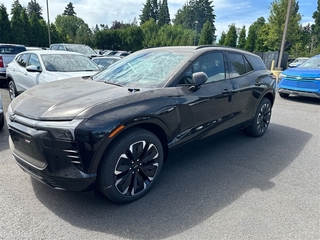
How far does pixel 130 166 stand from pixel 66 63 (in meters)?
4.67

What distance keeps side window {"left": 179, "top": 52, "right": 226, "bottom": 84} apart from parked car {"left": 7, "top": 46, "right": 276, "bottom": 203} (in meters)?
0.01

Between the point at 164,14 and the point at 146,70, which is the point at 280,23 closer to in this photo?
the point at 146,70

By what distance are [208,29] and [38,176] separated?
1676 inches

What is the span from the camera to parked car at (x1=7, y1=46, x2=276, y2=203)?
225 cm

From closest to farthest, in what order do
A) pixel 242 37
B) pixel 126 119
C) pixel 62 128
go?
1. pixel 62 128
2. pixel 126 119
3. pixel 242 37

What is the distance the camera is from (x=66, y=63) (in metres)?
6.27

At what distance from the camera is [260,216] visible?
2510mm

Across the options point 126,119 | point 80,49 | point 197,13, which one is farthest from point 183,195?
point 197,13

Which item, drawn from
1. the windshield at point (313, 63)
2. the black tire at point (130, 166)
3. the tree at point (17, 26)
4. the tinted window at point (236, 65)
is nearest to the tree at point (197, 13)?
the tree at point (17, 26)

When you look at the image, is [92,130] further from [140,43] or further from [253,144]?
[140,43]

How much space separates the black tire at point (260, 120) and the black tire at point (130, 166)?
2555mm

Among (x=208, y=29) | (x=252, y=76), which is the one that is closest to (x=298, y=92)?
(x=252, y=76)

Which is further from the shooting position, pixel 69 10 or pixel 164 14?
pixel 69 10

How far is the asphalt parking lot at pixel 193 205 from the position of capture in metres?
2.26
